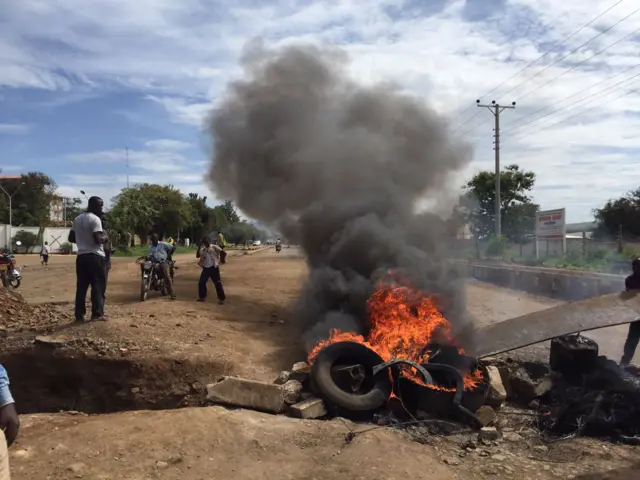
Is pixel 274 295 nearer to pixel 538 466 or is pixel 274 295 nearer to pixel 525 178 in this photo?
pixel 538 466

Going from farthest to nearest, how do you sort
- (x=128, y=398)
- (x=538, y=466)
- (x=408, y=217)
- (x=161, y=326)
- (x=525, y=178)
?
(x=525, y=178) < (x=408, y=217) < (x=161, y=326) < (x=128, y=398) < (x=538, y=466)

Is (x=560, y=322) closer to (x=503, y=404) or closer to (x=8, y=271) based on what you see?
(x=503, y=404)

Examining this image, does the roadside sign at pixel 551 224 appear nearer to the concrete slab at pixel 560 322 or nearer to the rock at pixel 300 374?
the concrete slab at pixel 560 322

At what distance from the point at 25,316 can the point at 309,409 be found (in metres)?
6.31

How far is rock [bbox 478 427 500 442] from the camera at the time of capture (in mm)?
5035

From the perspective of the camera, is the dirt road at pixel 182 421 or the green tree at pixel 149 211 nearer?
the dirt road at pixel 182 421

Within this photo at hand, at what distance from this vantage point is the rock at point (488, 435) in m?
5.04

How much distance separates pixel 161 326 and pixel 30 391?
2191 millimetres

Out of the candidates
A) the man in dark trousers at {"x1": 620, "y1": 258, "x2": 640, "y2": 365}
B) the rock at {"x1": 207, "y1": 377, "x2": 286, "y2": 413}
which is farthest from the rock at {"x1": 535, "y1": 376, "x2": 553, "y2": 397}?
the rock at {"x1": 207, "y1": 377, "x2": 286, "y2": 413}

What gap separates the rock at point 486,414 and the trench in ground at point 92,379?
3281 millimetres

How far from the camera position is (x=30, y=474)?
3.80 meters

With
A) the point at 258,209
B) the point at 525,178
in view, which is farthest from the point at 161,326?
the point at 525,178

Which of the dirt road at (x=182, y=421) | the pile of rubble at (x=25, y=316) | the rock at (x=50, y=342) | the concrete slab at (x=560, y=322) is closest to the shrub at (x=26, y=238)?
the dirt road at (x=182, y=421)

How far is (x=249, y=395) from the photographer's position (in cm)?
537
